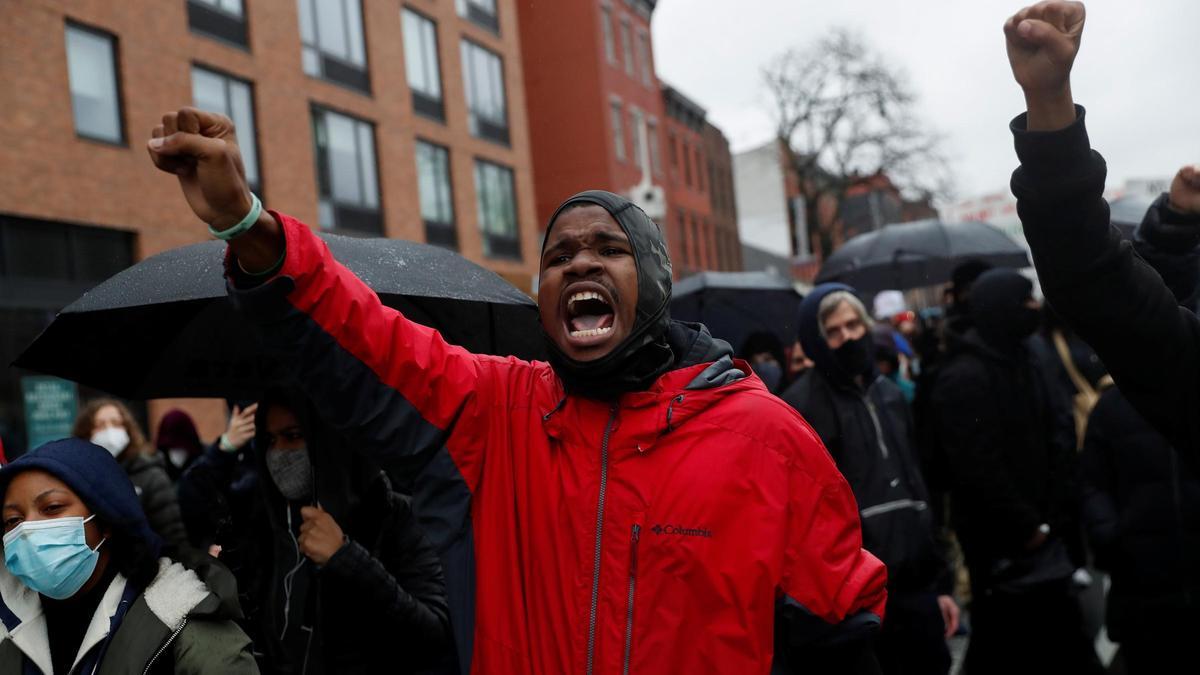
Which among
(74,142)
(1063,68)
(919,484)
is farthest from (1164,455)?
(74,142)

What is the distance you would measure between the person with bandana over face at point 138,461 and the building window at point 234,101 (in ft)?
45.0

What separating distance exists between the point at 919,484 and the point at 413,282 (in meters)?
2.50

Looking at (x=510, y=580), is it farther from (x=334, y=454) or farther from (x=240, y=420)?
(x=240, y=420)

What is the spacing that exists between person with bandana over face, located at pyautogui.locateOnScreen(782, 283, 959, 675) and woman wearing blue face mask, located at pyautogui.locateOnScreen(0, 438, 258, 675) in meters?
2.62

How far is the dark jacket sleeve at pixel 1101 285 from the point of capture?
1.99 metres

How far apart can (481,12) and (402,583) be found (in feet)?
94.0

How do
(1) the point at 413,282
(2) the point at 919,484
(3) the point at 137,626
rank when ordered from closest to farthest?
(3) the point at 137,626 < (1) the point at 413,282 < (2) the point at 919,484

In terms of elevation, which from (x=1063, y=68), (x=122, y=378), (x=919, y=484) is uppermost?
(x=1063, y=68)

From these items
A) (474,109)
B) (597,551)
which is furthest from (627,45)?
(597,551)

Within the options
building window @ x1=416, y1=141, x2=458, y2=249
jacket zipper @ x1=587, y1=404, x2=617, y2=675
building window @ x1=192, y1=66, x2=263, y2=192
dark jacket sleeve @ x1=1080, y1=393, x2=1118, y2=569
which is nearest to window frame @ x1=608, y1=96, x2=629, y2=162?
building window @ x1=416, y1=141, x2=458, y2=249

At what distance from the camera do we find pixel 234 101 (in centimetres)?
2136

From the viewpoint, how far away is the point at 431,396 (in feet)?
8.35

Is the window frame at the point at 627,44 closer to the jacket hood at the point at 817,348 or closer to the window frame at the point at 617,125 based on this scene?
the window frame at the point at 617,125

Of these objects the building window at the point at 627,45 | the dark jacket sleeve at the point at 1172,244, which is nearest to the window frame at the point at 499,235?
the building window at the point at 627,45
